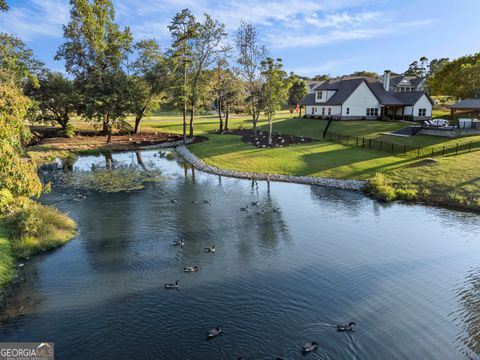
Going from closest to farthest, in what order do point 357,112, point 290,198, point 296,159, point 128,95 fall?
point 290,198 → point 296,159 → point 128,95 → point 357,112

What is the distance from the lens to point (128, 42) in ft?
205

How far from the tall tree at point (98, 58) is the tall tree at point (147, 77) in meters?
3.28

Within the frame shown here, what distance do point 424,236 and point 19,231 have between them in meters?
25.4

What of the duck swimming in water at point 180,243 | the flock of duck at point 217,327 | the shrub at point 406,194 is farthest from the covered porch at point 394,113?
the duck swimming in water at point 180,243

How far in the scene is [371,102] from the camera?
69.8m

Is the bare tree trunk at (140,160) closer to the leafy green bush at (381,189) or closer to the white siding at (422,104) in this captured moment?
the leafy green bush at (381,189)

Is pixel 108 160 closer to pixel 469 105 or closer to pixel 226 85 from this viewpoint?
pixel 226 85

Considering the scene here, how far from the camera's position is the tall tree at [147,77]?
6338cm

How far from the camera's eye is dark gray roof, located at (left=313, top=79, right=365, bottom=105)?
6900 centimetres

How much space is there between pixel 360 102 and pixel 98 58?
158 feet

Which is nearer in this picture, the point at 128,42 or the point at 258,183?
the point at 258,183

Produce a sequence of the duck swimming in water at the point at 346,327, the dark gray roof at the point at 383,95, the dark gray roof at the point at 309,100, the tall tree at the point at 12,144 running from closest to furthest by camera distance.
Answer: the duck swimming in water at the point at 346,327 → the tall tree at the point at 12,144 → the dark gray roof at the point at 383,95 → the dark gray roof at the point at 309,100

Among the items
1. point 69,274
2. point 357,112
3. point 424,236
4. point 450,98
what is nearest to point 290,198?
point 424,236

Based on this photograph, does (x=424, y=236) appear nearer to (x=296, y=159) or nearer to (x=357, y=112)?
(x=296, y=159)
